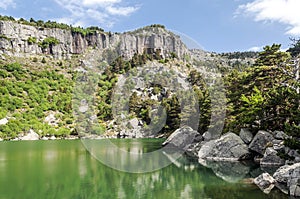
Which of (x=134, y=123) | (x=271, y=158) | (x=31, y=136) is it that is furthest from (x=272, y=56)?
(x=31, y=136)

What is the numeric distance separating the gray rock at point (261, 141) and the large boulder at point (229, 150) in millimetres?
1015

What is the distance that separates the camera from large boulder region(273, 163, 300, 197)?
13495 millimetres

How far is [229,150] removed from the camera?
24484 mm

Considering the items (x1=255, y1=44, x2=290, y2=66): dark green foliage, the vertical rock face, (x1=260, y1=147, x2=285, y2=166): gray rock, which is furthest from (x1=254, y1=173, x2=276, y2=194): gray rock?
the vertical rock face

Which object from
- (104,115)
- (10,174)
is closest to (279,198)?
(10,174)

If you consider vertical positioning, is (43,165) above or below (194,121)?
below

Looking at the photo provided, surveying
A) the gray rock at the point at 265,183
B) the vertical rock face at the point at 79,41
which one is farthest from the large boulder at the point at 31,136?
the gray rock at the point at 265,183

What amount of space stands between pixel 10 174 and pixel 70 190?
19.0 ft

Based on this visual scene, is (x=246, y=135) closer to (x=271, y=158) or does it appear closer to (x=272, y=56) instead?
(x=271, y=158)

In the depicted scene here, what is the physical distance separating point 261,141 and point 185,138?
12843 millimetres

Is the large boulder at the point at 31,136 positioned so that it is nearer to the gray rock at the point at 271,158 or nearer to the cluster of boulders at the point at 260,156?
the cluster of boulders at the point at 260,156

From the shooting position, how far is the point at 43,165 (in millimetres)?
22594

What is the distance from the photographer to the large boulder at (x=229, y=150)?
23.8 meters

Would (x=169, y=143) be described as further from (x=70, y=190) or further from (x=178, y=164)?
(x=70, y=190)
